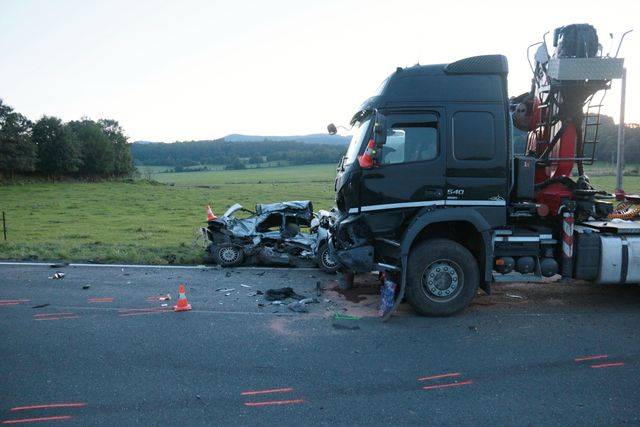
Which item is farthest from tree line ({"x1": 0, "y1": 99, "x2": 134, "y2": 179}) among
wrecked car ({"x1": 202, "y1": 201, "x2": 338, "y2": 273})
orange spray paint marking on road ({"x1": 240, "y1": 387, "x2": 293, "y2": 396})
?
orange spray paint marking on road ({"x1": 240, "y1": 387, "x2": 293, "y2": 396})

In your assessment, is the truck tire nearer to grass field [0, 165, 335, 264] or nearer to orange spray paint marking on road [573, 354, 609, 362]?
orange spray paint marking on road [573, 354, 609, 362]

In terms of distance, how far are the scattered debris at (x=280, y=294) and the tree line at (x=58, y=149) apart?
184 feet

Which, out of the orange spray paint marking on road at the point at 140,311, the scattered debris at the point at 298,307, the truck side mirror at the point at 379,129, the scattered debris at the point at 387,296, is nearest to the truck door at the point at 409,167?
the truck side mirror at the point at 379,129

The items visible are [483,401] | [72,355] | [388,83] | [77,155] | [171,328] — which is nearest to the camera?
[483,401]

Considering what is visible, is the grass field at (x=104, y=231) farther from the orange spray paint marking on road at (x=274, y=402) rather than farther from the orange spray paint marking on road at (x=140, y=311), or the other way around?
the orange spray paint marking on road at (x=274, y=402)

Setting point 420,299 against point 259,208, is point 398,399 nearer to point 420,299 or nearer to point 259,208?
point 420,299

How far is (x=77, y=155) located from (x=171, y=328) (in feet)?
211

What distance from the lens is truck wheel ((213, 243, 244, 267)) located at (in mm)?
10094

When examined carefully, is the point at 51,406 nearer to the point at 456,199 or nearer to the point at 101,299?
the point at 101,299

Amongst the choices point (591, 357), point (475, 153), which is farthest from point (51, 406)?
point (475, 153)

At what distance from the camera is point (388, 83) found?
6664mm

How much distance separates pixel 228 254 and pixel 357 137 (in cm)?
442

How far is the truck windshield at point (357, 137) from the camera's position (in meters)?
6.79

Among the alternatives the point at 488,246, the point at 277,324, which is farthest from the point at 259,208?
the point at 488,246
